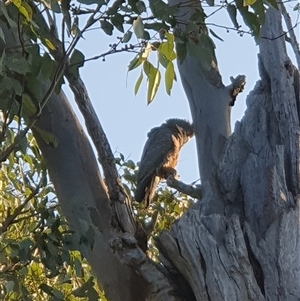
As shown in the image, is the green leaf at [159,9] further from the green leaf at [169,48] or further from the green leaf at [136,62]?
the green leaf at [136,62]

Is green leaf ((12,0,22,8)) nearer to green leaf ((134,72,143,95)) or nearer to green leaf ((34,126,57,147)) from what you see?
green leaf ((134,72,143,95))

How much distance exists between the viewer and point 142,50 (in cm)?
199

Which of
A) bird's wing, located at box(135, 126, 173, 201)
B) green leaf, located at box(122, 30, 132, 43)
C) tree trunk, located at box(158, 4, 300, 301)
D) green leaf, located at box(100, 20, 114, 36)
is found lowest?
tree trunk, located at box(158, 4, 300, 301)

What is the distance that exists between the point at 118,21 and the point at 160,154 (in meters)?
1.86

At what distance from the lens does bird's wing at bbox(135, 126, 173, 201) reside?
3449mm

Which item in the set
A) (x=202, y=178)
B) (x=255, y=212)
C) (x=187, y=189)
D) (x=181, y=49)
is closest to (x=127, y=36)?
(x=181, y=49)

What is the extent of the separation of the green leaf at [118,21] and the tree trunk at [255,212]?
74cm

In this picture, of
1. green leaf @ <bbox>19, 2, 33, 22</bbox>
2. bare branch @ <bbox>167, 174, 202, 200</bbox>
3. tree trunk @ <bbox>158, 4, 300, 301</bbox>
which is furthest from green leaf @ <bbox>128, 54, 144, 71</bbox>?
bare branch @ <bbox>167, 174, 202, 200</bbox>

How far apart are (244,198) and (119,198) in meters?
0.45

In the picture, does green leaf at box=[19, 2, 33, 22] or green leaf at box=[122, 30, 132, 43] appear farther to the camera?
green leaf at box=[122, 30, 132, 43]

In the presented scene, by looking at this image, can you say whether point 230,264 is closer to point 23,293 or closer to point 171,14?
point 23,293

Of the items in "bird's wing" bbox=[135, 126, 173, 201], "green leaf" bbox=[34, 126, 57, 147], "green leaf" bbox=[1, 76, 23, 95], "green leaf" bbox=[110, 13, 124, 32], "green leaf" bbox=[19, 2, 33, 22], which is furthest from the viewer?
"bird's wing" bbox=[135, 126, 173, 201]

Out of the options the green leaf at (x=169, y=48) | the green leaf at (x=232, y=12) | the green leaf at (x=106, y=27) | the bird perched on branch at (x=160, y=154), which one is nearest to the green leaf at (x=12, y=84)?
the green leaf at (x=106, y=27)

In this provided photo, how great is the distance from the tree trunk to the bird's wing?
0.93 meters
